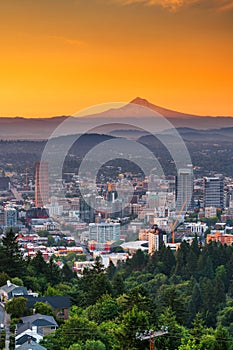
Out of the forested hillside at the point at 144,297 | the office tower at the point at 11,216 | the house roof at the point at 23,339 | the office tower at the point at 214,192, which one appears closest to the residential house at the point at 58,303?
the forested hillside at the point at 144,297

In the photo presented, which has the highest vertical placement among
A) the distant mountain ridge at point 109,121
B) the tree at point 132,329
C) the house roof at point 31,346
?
the distant mountain ridge at point 109,121

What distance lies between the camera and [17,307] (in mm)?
10109

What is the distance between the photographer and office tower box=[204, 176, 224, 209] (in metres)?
31.3

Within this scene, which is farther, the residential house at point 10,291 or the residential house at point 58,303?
the residential house at point 10,291

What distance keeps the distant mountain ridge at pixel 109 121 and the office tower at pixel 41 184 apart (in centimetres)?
107

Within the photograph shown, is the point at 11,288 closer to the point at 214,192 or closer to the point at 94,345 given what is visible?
the point at 94,345

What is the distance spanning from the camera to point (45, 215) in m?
28.5

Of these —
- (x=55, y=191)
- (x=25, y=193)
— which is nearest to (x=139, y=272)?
(x=55, y=191)

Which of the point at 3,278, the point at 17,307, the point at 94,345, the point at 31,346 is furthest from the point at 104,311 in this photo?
the point at 31,346

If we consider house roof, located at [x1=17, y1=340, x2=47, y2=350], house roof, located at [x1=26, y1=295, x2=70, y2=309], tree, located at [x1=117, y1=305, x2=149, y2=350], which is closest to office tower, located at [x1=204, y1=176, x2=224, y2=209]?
house roof, located at [x1=26, y1=295, x2=70, y2=309]

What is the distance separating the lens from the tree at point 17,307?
33.0 ft

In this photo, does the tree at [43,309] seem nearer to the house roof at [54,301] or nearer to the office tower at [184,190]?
the house roof at [54,301]

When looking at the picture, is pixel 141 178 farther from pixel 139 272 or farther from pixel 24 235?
pixel 139 272

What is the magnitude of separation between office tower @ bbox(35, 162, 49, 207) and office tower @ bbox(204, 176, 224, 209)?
5.55 m
